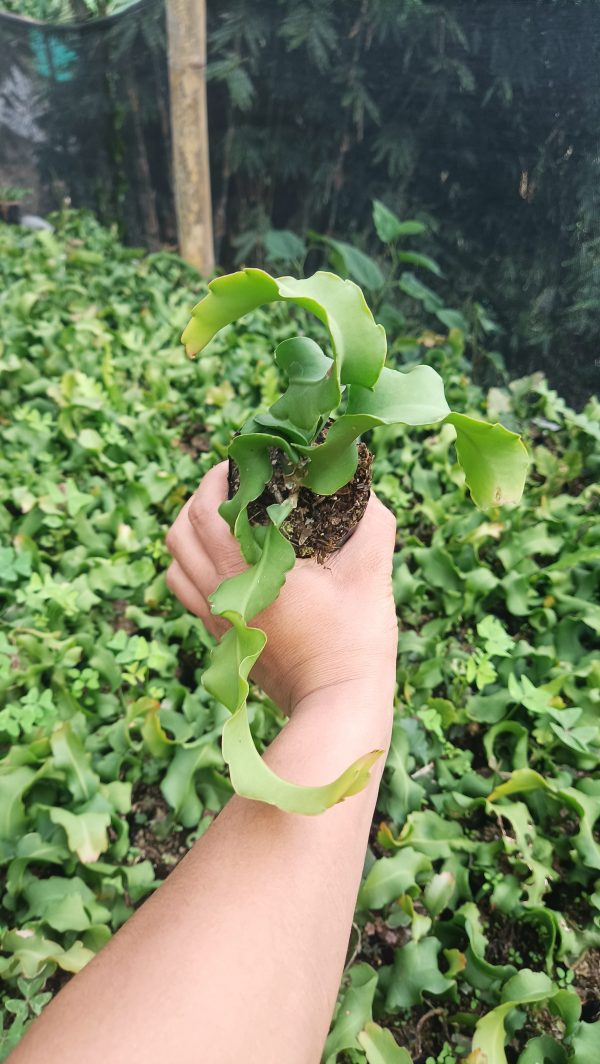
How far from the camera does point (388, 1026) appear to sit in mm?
974

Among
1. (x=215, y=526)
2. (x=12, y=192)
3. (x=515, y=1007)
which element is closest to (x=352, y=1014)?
(x=515, y=1007)

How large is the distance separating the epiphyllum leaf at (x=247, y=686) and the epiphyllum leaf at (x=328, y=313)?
0.65ft

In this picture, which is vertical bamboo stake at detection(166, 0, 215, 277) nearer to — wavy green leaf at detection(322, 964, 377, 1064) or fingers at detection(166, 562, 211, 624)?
fingers at detection(166, 562, 211, 624)

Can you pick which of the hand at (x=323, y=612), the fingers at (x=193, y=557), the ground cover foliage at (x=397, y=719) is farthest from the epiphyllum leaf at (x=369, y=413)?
the ground cover foliage at (x=397, y=719)

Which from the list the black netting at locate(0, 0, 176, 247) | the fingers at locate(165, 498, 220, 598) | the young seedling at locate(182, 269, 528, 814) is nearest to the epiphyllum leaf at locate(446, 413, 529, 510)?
the young seedling at locate(182, 269, 528, 814)

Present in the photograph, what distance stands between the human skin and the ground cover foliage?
0.43 meters

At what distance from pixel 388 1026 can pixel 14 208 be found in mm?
3817

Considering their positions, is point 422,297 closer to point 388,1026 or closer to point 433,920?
point 433,920

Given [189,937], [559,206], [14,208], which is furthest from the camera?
[14,208]

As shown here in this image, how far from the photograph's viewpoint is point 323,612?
0.77 metres

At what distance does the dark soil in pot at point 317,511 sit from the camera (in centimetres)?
78

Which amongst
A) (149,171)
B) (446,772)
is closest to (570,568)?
(446,772)

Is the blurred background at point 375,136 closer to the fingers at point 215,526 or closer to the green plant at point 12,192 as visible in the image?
the green plant at point 12,192

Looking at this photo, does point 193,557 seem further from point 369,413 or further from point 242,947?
point 242,947
